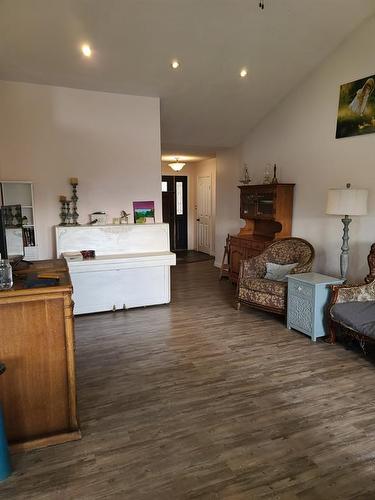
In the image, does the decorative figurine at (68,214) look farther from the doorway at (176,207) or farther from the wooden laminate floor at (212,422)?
the doorway at (176,207)

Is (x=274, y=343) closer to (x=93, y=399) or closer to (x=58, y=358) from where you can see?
(x=93, y=399)

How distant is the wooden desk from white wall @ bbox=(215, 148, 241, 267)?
506 cm

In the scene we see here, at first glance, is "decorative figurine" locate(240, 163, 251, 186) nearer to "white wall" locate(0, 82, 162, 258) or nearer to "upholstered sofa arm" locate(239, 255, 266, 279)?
"white wall" locate(0, 82, 162, 258)

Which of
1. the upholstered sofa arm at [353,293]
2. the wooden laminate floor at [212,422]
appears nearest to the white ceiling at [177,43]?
the upholstered sofa arm at [353,293]

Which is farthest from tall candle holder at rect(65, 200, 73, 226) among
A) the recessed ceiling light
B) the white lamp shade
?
the white lamp shade

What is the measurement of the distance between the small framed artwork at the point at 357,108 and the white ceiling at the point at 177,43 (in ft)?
2.12

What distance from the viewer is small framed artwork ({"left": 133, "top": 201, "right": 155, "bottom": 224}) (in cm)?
509

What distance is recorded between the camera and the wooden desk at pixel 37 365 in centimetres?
197

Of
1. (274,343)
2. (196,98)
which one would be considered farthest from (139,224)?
(274,343)

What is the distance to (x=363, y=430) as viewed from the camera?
7.31ft

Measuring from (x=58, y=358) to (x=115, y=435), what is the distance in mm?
623

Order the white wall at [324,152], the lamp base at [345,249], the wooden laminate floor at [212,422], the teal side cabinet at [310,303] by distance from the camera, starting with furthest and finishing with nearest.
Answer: the white wall at [324,152], the lamp base at [345,249], the teal side cabinet at [310,303], the wooden laminate floor at [212,422]

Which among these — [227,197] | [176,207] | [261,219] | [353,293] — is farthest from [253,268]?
[176,207]

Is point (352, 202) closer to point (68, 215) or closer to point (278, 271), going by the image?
point (278, 271)
